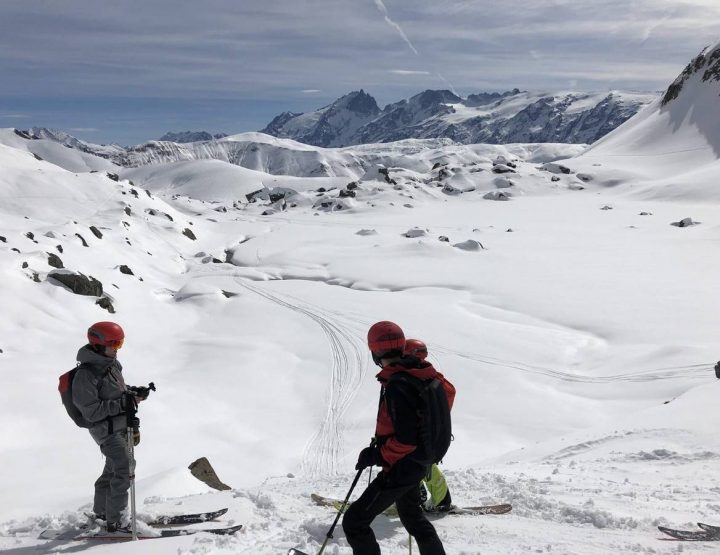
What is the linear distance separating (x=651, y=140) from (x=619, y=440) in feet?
464

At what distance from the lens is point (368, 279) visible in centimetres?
3819

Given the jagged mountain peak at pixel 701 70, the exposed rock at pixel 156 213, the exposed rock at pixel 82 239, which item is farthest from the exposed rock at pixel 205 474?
the jagged mountain peak at pixel 701 70

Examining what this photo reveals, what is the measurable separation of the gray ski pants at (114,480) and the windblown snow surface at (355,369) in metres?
0.44

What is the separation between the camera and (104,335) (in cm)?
613

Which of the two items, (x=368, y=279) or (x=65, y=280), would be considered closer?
(x=65, y=280)

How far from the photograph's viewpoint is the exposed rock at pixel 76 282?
24.8 metres

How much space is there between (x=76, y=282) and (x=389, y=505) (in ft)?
79.7

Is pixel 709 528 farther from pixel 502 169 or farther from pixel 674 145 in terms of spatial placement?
pixel 674 145

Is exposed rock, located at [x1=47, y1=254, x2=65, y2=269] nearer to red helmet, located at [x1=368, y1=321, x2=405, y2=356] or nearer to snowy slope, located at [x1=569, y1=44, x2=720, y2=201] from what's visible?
red helmet, located at [x1=368, y1=321, x2=405, y2=356]

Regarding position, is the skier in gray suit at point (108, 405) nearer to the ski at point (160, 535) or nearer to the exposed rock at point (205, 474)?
the ski at point (160, 535)

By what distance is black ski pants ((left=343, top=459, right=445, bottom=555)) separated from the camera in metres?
4.96

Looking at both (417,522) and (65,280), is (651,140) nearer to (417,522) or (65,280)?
(65,280)

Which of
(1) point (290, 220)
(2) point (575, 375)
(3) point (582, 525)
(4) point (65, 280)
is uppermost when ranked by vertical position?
(1) point (290, 220)

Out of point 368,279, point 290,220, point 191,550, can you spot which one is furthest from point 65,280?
point 290,220
